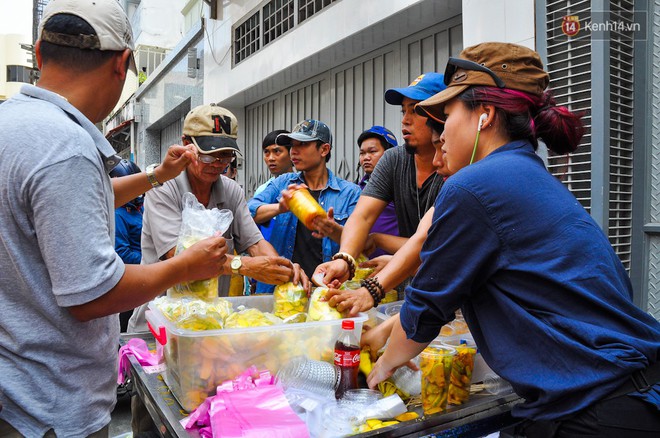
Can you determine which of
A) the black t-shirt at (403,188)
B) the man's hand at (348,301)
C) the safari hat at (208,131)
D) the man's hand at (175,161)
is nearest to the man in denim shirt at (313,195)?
the black t-shirt at (403,188)

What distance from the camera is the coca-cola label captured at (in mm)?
1585

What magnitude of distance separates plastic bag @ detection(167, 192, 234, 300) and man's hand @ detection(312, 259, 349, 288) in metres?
0.45

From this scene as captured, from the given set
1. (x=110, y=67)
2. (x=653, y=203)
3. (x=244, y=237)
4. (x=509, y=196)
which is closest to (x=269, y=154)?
(x=244, y=237)

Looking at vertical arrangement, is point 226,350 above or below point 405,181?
below

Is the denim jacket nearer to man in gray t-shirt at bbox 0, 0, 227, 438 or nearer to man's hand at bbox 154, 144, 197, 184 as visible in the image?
man's hand at bbox 154, 144, 197, 184

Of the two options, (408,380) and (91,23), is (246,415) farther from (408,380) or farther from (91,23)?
(91,23)

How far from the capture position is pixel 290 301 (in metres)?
2.00

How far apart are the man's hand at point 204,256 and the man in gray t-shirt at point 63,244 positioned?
0.14 ft

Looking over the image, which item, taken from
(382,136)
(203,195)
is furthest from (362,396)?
(382,136)

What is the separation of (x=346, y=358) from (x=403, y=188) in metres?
1.30

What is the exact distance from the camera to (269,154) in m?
5.08

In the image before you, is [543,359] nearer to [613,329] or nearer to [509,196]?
[613,329]

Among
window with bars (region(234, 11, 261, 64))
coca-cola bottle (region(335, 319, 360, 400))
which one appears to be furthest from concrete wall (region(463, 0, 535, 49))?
window with bars (region(234, 11, 261, 64))

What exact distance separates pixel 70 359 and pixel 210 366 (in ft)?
1.33
